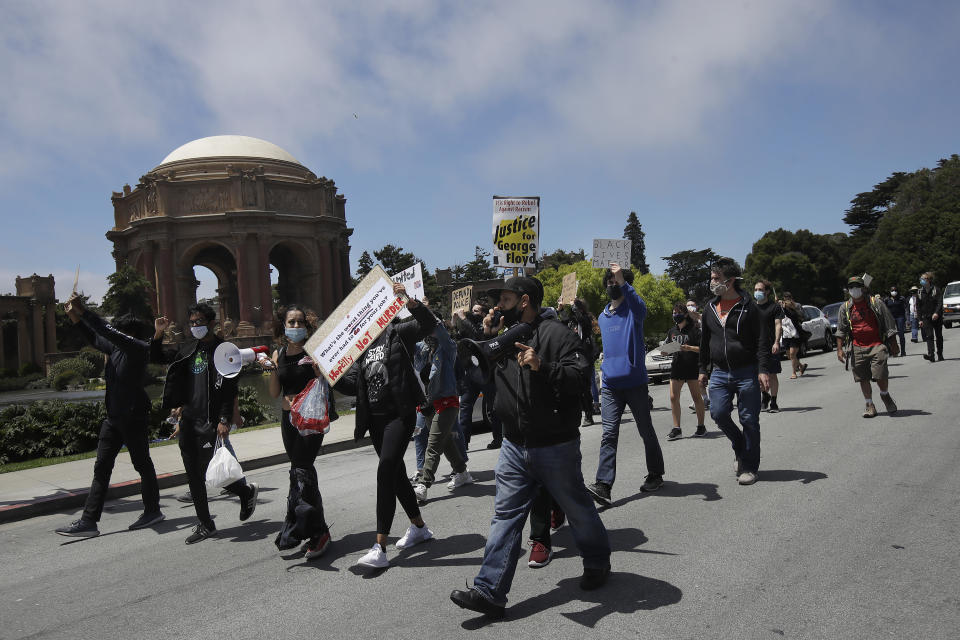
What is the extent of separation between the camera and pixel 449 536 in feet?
17.7

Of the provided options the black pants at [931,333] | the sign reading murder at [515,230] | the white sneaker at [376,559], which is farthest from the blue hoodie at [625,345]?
the black pants at [931,333]

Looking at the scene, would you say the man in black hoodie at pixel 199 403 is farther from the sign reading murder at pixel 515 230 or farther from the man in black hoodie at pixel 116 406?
the sign reading murder at pixel 515 230

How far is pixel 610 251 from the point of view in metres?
10.7

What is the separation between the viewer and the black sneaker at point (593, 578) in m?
4.05

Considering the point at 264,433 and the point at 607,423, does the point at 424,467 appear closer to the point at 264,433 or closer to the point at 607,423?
the point at 607,423

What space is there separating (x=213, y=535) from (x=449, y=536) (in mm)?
2176

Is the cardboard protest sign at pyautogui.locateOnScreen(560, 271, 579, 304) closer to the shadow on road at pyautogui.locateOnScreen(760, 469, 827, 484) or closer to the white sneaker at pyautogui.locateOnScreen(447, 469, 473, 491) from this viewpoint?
the white sneaker at pyautogui.locateOnScreen(447, 469, 473, 491)

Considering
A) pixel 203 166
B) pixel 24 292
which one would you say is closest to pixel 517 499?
pixel 203 166

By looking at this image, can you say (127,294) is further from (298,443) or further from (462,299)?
(298,443)

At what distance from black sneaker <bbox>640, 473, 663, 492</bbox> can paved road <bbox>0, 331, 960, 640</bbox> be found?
11cm

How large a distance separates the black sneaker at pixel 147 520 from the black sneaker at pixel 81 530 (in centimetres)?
31

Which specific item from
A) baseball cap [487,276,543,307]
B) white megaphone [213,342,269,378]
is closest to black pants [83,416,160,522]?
white megaphone [213,342,269,378]

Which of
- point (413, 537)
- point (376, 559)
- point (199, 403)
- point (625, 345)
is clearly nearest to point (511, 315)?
point (376, 559)

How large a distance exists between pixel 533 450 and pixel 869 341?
7725mm
